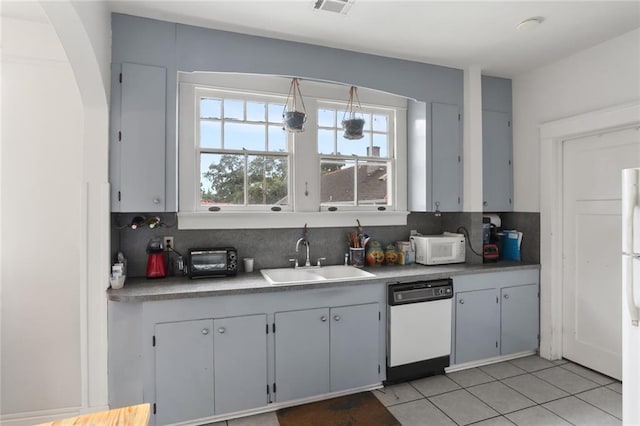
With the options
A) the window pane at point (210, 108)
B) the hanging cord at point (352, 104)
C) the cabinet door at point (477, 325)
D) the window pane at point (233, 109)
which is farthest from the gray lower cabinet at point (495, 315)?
the window pane at point (210, 108)

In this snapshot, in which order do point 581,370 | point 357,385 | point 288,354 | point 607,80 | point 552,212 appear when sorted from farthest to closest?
point 552,212 < point 581,370 < point 607,80 < point 357,385 < point 288,354

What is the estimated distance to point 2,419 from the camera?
89.6 inches

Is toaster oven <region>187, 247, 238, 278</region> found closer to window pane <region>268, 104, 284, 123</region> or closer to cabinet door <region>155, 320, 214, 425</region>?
cabinet door <region>155, 320, 214, 425</region>

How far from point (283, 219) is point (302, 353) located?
1.12 meters

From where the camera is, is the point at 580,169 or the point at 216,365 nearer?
the point at 216,365

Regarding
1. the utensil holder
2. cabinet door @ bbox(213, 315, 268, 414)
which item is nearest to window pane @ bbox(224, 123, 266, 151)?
the utensil holder

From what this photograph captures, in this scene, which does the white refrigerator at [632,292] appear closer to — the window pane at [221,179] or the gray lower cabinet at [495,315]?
the gray lower cabinet at [495,315]

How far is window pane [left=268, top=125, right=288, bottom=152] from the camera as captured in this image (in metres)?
3.07

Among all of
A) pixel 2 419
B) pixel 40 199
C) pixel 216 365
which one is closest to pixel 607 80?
pixel 216 365

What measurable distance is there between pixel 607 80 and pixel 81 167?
13.4 ft

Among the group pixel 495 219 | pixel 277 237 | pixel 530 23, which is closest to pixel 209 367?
pixel 277 237

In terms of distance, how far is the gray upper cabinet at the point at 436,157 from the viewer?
3.28 m

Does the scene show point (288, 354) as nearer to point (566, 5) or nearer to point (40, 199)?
point (40, 199)

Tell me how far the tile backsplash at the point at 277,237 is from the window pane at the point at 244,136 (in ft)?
2.38
